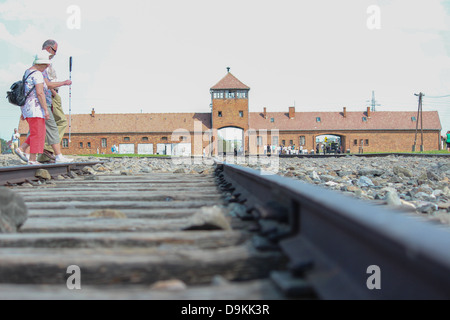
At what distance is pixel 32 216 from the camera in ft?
8.21

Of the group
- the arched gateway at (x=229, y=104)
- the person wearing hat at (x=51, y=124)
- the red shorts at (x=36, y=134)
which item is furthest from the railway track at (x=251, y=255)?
the arched gateway at (x=229, y=104)

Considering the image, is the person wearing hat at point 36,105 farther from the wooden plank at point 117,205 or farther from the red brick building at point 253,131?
the red brick building at point 253,131

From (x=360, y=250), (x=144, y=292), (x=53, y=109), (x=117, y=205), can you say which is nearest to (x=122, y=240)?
(x=144, y=292)

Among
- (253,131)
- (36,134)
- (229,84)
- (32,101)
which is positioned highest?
(229,84)

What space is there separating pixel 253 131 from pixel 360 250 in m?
52.3

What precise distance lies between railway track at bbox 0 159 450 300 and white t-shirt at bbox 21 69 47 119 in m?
3.87

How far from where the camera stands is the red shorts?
569cm

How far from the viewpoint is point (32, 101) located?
5676mm

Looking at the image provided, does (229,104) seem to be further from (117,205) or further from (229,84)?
(117,205)

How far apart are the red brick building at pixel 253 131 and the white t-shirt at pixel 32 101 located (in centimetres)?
4416

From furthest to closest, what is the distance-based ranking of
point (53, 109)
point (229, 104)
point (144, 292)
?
1. point (229, 104)
2. point (53, 109)
3. point (144, 292)

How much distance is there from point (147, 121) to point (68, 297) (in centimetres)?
5452

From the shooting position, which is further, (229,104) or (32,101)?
(229,104)
